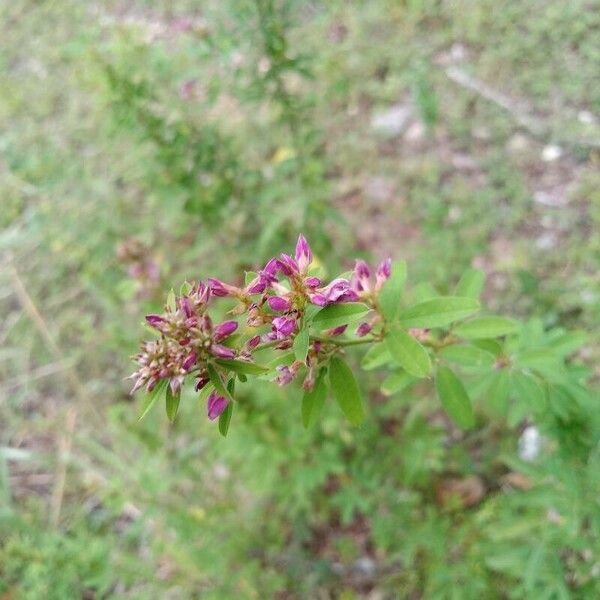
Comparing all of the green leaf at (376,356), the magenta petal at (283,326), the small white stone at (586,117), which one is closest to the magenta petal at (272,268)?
the magenta petal at (283,326)

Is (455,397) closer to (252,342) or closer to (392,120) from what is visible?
(252,342)

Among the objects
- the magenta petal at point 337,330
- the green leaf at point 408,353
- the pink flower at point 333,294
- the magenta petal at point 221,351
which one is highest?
the magenta petal at point 221,351

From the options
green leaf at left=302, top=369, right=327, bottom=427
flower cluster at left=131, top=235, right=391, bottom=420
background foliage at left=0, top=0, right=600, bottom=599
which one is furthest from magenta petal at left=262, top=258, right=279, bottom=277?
background foliage at left=0, top=0, right=600, bottom=599

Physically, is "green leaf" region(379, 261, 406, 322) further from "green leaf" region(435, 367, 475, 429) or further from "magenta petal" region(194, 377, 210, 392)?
"magenta petal" region(194, 377, 210, 392)

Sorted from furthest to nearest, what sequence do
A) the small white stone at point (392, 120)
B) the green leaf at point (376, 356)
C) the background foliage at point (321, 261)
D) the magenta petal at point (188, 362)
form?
the small white stone at point (392, 120)
the background foliage at point (321, 261)
the green leaf at point (376, 356)
the magenta petal at point (188, 362)

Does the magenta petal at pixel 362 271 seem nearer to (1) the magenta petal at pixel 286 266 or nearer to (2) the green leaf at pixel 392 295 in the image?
(2) the green leaf at pixel 392 295

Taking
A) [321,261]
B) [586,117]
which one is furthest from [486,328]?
[586,117]
